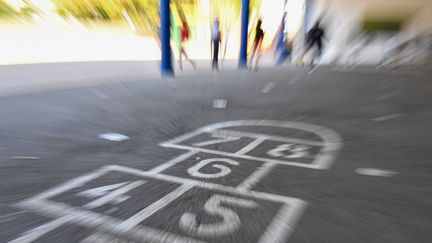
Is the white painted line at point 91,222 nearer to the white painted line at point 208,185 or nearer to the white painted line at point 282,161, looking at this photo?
the white painted line at point 208,185

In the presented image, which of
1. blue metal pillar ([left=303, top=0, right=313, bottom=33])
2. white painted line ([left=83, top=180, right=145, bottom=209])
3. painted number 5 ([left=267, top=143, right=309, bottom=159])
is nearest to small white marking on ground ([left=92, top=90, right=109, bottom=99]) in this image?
painted number 5 ([left=267, top=143, right=309, bottom=159])

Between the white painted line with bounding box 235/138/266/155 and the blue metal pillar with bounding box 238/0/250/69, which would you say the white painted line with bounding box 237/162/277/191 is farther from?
the blue metal pillar with bounding box 238/0/250/69

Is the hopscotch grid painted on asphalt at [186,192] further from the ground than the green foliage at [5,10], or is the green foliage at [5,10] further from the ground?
the green foliage at [5,10]

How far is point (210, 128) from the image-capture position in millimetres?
4824

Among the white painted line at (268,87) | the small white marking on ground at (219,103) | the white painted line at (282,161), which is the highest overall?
the white painted line at (268,87)

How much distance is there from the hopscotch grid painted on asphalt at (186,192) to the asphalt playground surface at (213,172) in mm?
10

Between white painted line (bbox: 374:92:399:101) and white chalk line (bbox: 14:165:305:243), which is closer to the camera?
white chalk line (bbox: 14:165:305:243)

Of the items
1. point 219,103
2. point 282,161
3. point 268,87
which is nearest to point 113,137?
point 282,161

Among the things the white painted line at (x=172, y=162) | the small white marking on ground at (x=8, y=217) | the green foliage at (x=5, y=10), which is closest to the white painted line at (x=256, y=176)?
the white painted line at (x=172, y=162)

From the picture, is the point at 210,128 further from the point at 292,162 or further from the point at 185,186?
the point at 185,186

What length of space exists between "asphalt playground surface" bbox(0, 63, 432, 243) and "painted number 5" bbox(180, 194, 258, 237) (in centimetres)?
1

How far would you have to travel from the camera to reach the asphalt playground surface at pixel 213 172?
2314mm

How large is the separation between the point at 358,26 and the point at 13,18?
1736 centimetres

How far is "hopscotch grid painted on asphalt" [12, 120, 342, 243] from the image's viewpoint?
2252 mm
